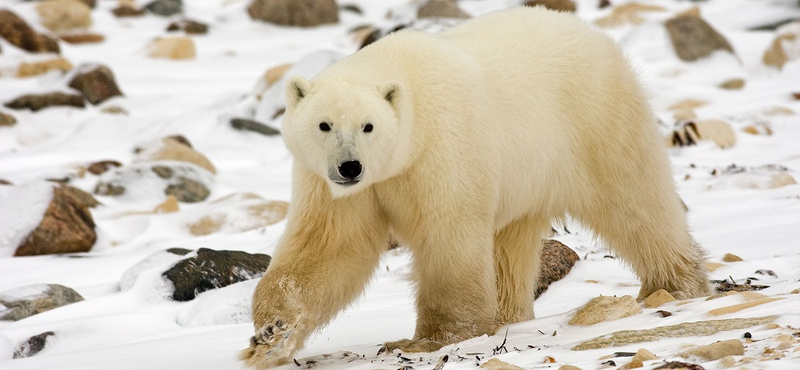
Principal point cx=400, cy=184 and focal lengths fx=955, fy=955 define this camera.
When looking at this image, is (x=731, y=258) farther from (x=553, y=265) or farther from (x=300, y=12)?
(x=300, y=12)

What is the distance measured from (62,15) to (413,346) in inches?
575

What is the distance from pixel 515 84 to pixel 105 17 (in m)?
14.9

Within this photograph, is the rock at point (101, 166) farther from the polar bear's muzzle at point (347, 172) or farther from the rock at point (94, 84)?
the polar bear's muzzle at point (347, 172)

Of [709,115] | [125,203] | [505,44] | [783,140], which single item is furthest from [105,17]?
[505,44]

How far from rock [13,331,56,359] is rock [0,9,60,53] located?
10.6 m

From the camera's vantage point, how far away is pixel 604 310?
359 cm

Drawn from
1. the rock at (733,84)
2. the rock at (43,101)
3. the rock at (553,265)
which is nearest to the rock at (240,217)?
the rock at (553,265)

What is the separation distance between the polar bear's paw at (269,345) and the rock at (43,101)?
9528mm

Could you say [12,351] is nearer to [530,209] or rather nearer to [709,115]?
[530,209]

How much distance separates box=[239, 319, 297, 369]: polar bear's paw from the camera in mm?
3527

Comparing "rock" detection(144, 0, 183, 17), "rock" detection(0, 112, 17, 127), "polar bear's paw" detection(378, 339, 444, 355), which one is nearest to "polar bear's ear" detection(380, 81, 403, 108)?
"polar bear's paw" detection(378, 339, 444, 355)

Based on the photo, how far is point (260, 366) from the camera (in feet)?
11.6

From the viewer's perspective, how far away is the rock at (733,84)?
11.3 m

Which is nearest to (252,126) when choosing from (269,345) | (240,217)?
(240,217)
